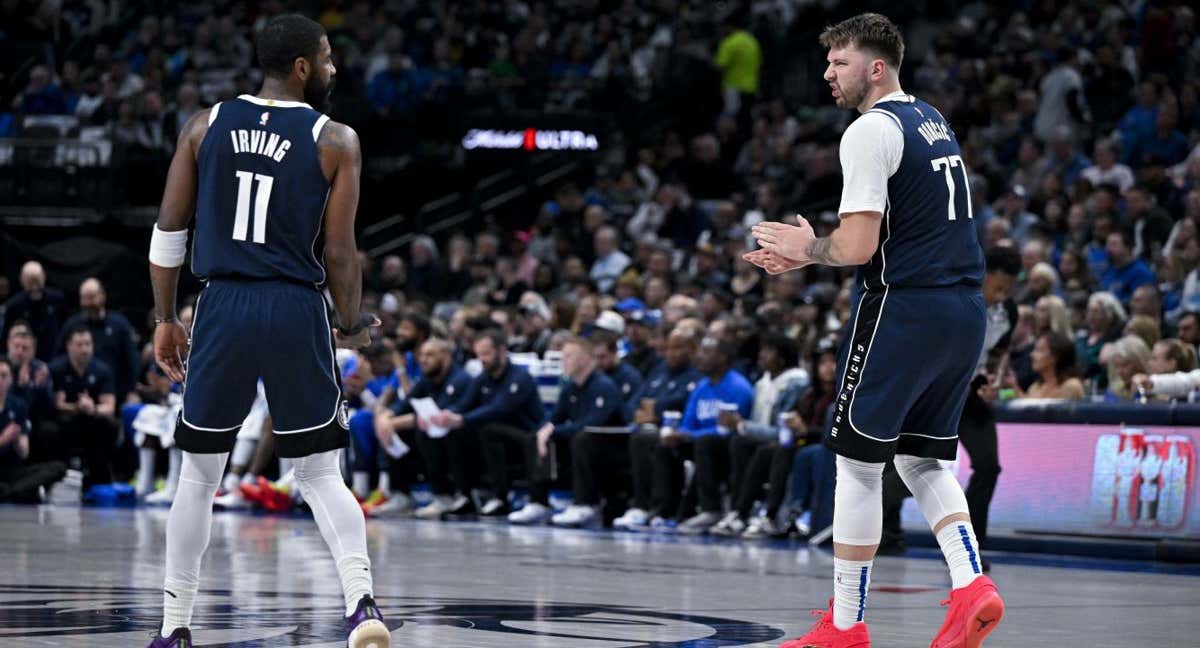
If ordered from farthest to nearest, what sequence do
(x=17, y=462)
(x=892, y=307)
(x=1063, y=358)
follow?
(x=17, y=462) < (x=1063, y=358) < (x=892, y=307)

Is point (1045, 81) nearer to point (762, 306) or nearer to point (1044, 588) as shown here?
point (762, 306)

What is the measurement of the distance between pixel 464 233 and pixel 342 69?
2.96 meters

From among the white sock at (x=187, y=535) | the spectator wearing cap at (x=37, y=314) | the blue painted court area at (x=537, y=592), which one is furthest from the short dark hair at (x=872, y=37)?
the spectator wearing cap at (x=37, y=314)

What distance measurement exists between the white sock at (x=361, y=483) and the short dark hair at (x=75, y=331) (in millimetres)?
3185

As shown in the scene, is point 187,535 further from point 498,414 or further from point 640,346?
point 640,346

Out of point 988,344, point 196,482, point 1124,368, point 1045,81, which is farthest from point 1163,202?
point 196,482

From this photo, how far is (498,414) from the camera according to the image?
16.7 meters

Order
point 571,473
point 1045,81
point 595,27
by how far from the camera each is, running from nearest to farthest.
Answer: point 571,473 → point 1045,81 → point 595,27

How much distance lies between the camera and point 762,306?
17078 mm

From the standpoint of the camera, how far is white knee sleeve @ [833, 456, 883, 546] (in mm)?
6367

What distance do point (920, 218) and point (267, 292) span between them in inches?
87.4

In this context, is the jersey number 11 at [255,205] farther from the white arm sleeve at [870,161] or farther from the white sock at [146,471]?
the white sock at [146,471]

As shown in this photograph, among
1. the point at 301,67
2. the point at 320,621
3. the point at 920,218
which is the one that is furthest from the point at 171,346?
the point at 920,218

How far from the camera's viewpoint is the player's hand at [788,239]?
6320 mm
